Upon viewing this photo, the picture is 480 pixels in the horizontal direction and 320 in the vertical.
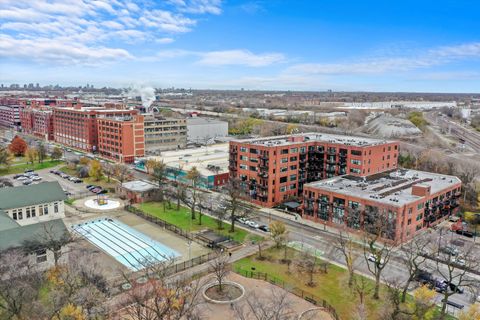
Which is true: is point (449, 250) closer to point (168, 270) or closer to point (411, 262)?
point (411, 262)

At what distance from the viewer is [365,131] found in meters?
143

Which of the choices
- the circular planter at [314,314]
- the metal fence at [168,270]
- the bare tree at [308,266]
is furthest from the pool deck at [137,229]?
the circular planter at [314,314]

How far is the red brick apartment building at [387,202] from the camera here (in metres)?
49.8

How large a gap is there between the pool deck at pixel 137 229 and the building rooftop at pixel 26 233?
16.4ft

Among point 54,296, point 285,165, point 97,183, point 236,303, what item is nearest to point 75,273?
point 54,296

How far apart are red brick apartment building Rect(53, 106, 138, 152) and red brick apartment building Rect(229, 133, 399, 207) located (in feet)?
189

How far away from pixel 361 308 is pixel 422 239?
23.3 meters

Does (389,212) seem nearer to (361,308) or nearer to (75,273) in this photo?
(361,308)

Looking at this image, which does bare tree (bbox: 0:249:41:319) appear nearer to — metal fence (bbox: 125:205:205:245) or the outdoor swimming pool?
the outdoor swimming pool

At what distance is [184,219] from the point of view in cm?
5775

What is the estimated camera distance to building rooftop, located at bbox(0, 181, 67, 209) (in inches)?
2013

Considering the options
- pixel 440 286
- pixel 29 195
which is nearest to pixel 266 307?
pixel 440 286

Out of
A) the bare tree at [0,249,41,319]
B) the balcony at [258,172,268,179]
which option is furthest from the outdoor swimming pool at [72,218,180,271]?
the balcony at [258,172,268,179]

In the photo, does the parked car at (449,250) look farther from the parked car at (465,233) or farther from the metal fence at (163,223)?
the metal fence at (163,223)
